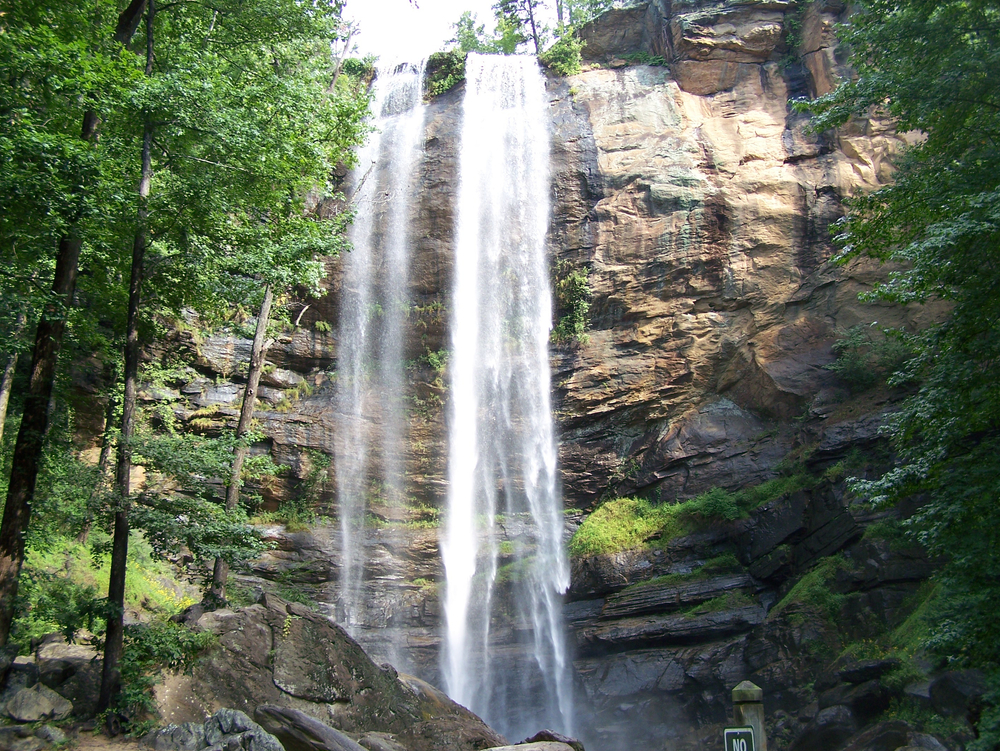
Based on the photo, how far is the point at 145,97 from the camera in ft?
30.4

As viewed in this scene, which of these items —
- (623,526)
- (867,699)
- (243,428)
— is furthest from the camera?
(623,526)

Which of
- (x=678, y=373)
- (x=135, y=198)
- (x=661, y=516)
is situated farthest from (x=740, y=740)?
(x=678, y=373)

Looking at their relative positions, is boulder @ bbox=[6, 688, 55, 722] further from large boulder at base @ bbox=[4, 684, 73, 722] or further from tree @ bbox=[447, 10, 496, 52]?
tree @ bbox=[447, 10, 496, 52]

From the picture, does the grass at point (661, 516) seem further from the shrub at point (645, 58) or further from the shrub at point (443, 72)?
the shrub at point (443, 72)

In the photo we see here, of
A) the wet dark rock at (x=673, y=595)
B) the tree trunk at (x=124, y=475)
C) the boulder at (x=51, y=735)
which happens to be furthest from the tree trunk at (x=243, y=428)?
the wet dark rock at (x=673, y=595)

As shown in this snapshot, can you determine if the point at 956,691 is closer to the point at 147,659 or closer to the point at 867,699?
the point at 867,699

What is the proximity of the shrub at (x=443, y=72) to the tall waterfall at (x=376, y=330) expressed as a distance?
1.31 feet

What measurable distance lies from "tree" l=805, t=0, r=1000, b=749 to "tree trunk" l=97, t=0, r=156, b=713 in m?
10.3

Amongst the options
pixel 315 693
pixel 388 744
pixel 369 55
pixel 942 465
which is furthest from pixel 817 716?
pixel 369 55

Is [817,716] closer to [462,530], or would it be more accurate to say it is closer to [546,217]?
[462,530]

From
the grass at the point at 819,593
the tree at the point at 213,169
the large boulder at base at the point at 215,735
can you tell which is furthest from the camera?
→ the grass at the point at 819,593

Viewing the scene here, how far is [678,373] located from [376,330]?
32.3ft

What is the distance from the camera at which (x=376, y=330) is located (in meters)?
23.8

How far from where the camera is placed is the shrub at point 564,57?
87.8 feet
